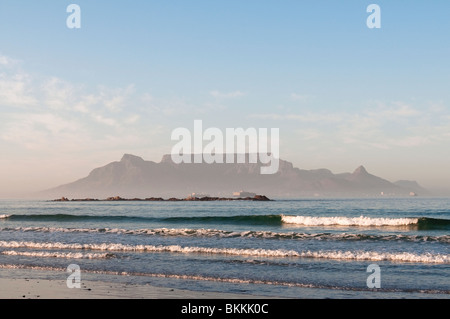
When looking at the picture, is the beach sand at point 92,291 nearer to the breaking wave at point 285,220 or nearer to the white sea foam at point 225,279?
the white sea foam at point 225,279

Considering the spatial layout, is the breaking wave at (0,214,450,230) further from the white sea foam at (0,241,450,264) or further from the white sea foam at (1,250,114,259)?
the white sea foam at (1,250,114,259)

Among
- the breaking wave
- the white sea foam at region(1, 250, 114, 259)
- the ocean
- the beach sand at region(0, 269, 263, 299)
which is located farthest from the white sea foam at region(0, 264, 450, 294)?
the breaking wave

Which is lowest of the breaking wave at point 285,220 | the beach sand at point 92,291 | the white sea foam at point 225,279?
the breaking wave at point 285,220

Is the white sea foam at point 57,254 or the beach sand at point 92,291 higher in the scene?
the beach sand at point 92,291

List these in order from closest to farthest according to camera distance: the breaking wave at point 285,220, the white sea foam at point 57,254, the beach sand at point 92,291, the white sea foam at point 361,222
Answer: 1. the beach sand at point 92,291
2. the white sea foam at point 57,254
3. the white sea foam at point 361,222
4. the breaking wave at point 285,220

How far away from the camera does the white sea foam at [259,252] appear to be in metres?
19.1

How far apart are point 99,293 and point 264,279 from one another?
588 centimetres

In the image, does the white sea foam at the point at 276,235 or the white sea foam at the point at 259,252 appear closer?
the white sea foam at the point at 259,252

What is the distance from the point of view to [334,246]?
76.8 ft

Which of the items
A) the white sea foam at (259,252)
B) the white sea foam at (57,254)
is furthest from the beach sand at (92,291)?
the white sea foam at (259,252)

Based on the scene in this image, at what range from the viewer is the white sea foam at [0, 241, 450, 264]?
752 inches

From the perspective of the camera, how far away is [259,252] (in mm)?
21109
